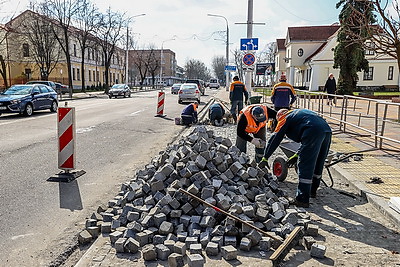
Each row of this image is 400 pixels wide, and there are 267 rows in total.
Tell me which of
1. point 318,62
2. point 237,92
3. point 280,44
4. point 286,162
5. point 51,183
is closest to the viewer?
point 286,162

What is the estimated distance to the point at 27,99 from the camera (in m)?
16.1

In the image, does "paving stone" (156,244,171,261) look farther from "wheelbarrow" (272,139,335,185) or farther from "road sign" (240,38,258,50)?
"road sign" (240,38,258,50)

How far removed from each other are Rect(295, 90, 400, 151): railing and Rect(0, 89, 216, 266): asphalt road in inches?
220

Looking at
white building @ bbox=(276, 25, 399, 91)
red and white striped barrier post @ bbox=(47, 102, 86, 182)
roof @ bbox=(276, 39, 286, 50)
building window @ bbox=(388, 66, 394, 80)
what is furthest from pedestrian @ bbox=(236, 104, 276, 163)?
roof @ bbox=(276, 39, 286, 50)

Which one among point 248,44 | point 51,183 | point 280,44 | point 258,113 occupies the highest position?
point 280,44

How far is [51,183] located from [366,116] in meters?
8.59

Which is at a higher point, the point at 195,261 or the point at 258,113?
the point at 258,113

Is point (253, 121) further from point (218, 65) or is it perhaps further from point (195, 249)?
point (218, 65)

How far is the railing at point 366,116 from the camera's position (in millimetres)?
8414

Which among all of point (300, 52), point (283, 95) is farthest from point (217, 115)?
point (300, 52)

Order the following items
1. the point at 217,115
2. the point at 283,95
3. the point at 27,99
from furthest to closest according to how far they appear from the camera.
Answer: the point at 27,99
the point at 217,115
the point at 283,95

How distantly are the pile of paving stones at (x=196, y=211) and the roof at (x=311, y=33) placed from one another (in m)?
53.8

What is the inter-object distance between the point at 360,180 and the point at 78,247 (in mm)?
4643

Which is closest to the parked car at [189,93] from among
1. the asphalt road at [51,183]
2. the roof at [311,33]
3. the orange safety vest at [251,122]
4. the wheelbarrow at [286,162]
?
the asphalt road at [51,183]
